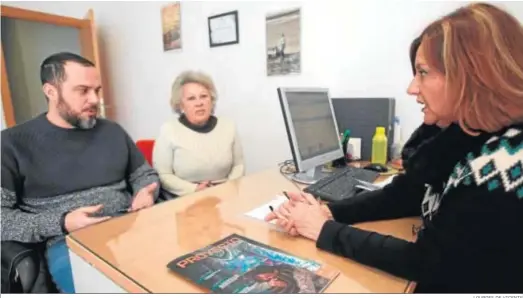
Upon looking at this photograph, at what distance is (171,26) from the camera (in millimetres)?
2699

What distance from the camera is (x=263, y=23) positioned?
7.09 feet

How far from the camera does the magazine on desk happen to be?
620 millimetres

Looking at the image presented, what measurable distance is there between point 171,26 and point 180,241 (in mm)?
2316

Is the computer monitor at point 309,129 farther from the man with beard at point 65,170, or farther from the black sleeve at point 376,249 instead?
the man with beard at point 65,170

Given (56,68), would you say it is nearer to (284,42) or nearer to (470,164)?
(284,42)

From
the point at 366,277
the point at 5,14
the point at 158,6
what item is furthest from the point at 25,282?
the point at 5,14

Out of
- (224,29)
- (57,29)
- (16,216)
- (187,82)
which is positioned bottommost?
(16,216)

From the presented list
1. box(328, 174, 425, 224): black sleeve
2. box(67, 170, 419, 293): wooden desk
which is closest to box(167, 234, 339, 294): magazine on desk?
box(67, 170, 419, 293): wooden desk

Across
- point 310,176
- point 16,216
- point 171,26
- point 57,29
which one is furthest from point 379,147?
point 57,29

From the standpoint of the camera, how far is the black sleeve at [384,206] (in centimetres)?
94

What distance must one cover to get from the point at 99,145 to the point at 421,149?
4.21ft

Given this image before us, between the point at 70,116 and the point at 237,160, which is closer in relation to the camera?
the point at 70,116

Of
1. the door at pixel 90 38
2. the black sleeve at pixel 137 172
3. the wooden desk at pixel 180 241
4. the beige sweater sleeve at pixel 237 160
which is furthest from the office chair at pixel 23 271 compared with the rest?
the door at pixel 90 38
